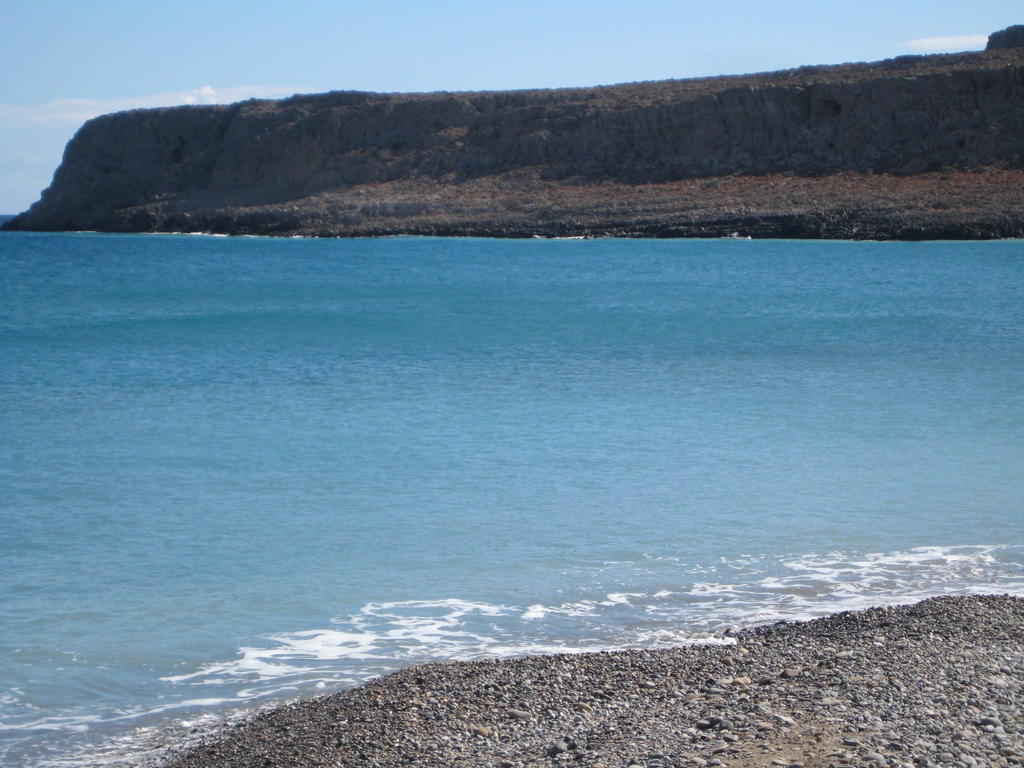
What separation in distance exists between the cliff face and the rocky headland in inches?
4.5

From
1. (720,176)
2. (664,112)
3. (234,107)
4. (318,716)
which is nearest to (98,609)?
(318,716)

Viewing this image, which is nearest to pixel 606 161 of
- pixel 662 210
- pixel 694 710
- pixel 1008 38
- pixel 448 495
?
pixel 662 210

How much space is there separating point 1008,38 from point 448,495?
72721 millimetres

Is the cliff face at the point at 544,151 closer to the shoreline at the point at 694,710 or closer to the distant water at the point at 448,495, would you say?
the distant water at the point at 448,495

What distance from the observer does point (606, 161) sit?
6006cm

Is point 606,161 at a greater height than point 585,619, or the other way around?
point 606,161

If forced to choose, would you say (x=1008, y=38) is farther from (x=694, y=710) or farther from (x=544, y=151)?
(x=694, y=710)

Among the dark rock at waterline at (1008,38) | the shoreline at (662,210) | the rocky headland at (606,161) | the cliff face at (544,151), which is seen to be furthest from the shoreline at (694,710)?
the dark rock at waterline at (1008,38)

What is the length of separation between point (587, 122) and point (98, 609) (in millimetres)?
58173

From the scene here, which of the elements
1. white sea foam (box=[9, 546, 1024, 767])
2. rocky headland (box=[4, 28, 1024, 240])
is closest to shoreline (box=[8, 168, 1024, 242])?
rocky headland (box=[4, 28, 1024, 240])

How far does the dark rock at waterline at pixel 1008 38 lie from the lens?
7100cm

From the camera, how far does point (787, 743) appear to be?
13.7 feet

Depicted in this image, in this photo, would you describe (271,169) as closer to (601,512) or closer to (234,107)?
(234,107)

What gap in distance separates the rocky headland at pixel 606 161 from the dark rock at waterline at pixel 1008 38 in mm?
187
